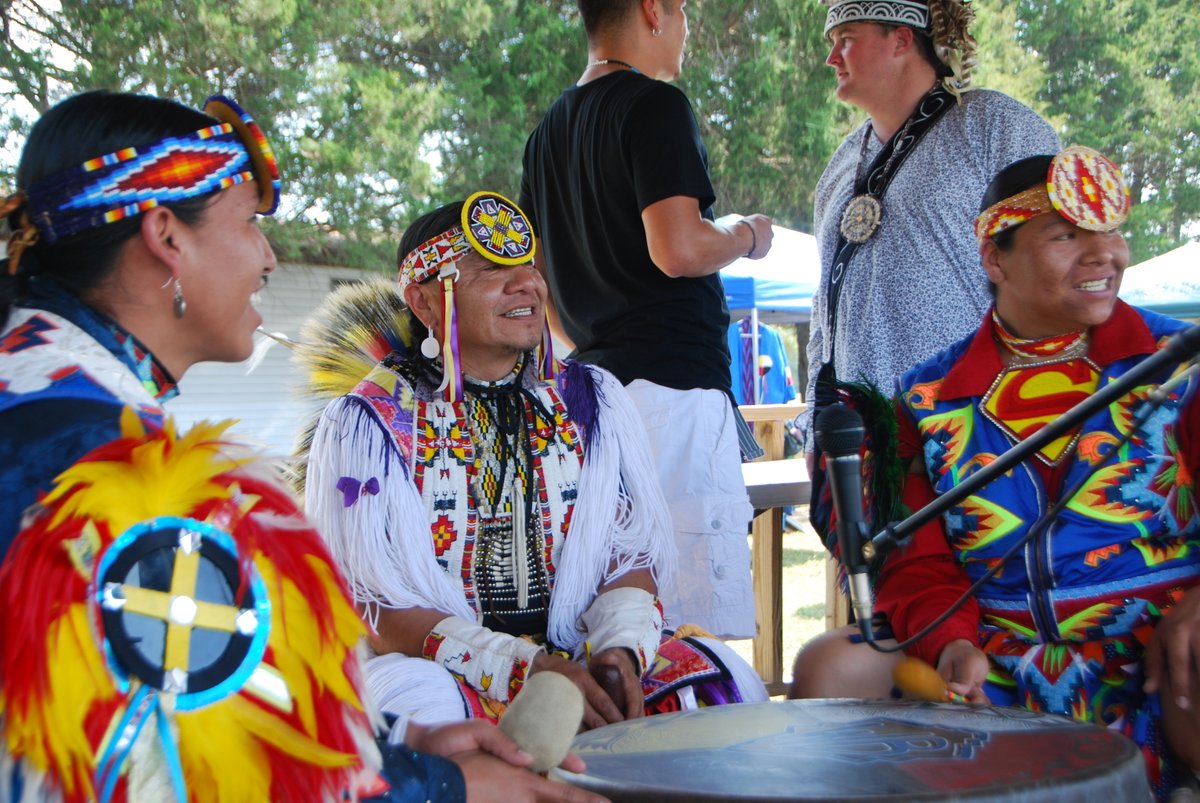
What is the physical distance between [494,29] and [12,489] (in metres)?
12.7

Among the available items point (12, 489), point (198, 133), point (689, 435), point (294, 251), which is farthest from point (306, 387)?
point (294, 251)

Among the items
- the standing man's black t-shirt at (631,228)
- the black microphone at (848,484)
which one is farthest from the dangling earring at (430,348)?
the black microphone at (848,484)

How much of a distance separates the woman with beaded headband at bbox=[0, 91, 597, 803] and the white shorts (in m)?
1.57

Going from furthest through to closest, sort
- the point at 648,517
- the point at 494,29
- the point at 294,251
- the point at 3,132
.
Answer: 1. the point at 494,29
2. the point at 294,251
3. the point at 3,132
4. the point at 648,517

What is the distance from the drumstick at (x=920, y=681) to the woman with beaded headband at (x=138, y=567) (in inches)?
29.3

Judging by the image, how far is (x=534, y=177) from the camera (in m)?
3.30

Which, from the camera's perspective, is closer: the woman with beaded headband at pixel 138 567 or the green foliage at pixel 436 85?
the woman with beaded headband at pixel 138 567

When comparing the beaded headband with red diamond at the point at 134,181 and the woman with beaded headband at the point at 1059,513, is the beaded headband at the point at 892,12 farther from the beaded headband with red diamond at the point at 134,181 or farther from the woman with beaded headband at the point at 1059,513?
the beaded headband with red diamond at the point at 134,181

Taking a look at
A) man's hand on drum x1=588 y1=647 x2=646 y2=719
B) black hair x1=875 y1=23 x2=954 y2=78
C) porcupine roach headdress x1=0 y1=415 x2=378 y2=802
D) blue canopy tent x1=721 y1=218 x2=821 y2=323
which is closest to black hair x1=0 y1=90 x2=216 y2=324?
porcupine roach headdress x1=0 y1=415 x2=378 y2=802

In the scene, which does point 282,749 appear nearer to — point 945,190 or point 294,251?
point 945,190

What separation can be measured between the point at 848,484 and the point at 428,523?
1.12 m

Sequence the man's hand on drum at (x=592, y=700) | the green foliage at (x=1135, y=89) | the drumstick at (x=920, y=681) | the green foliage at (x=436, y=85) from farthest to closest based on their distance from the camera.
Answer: the green foliage at (x=1135, y=89) < the green foliage at (x=436, y=85) < the man's hand on drum at (x=592, y=700) < the drumstick at (x=920, y=681)

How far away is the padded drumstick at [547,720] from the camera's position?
1.34 m

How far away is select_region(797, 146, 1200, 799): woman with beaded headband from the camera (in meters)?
2.06
